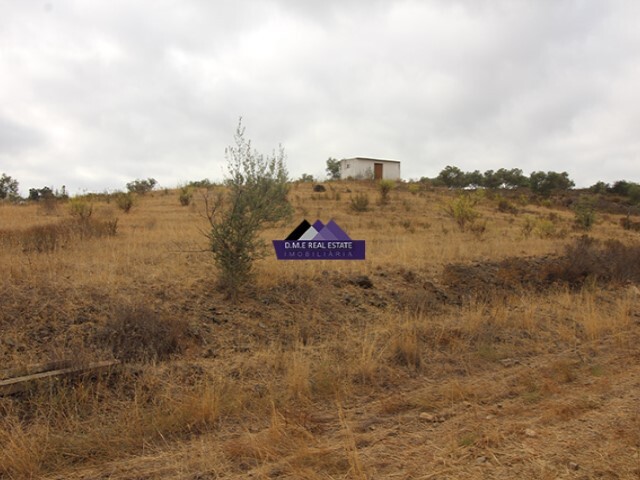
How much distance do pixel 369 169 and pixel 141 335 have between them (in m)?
41.7

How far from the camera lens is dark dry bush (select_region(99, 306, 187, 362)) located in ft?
19.9

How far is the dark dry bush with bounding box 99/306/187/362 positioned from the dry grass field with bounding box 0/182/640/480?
0.10 ft

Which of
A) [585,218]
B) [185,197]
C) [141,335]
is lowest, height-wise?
[141,335]

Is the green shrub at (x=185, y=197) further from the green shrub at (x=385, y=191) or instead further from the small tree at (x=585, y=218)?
the small tree at (x=585, y=218)

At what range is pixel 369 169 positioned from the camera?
153 feet

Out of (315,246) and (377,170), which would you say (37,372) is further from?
(377,170)

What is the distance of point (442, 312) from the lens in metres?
9.07

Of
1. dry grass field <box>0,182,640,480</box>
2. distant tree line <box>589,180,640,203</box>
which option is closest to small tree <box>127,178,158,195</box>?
dry grass field <box>0,182,640,480</box>

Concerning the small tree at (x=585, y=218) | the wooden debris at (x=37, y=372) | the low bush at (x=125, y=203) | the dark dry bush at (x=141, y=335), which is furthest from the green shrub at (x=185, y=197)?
the wooden debris at (x=37, y=372)

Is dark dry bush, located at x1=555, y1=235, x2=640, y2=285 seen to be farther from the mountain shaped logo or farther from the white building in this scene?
the white building

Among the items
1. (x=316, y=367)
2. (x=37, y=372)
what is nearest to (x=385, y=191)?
(x=316, y=367)

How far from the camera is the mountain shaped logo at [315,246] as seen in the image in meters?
11.2

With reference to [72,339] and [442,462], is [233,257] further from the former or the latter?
[442,462]

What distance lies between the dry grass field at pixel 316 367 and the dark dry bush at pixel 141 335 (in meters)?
0.03
